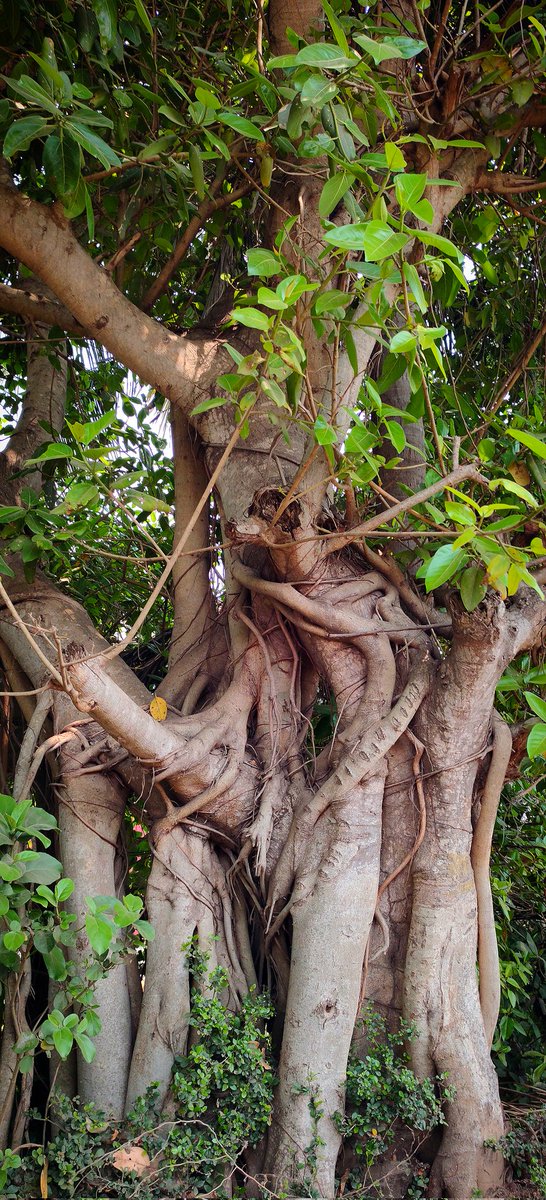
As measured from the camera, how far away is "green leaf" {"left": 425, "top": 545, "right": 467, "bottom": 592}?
7.25ft

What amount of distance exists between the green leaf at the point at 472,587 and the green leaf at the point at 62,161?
4.97 ft

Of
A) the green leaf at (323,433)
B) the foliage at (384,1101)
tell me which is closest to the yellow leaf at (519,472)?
the green leaf at (323,433)

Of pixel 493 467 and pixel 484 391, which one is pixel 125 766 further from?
pixel 484 391

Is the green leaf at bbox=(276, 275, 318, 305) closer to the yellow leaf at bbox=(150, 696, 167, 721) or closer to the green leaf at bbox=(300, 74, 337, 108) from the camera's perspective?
the green leaf at bbox=(300, 74, 337, 108)

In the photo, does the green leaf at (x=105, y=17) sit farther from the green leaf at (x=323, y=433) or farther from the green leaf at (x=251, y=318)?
the green leaf at (x=323, y=433)

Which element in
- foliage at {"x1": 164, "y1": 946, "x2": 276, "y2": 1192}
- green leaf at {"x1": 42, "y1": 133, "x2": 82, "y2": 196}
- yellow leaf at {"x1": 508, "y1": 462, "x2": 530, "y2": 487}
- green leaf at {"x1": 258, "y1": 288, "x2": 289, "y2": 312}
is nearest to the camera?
green leaf at {"x1": 258, "y1": 288, "x2": 289, "y2": 312}

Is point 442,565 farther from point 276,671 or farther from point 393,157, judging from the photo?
point 276,671

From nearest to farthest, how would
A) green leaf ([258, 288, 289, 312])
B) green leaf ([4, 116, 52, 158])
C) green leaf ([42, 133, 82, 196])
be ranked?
green leaf ([258, 288, 289, 312]) → green leaf ([4, 116, 52, 158]) → green leaf ([42, 133, 82, 196])

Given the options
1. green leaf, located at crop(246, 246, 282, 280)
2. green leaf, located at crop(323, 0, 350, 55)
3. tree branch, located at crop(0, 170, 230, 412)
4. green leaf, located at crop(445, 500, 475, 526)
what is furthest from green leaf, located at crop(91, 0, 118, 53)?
green leaf, located at crop(445, 500, 475, 526)

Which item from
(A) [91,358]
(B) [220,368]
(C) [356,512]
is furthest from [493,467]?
(A) [91,358]

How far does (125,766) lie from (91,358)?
231 cm

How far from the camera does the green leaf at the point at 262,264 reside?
6.99ft

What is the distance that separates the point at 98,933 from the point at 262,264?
165cm

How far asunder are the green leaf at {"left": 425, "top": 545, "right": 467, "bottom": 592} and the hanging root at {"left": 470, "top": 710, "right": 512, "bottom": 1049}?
1.05m
